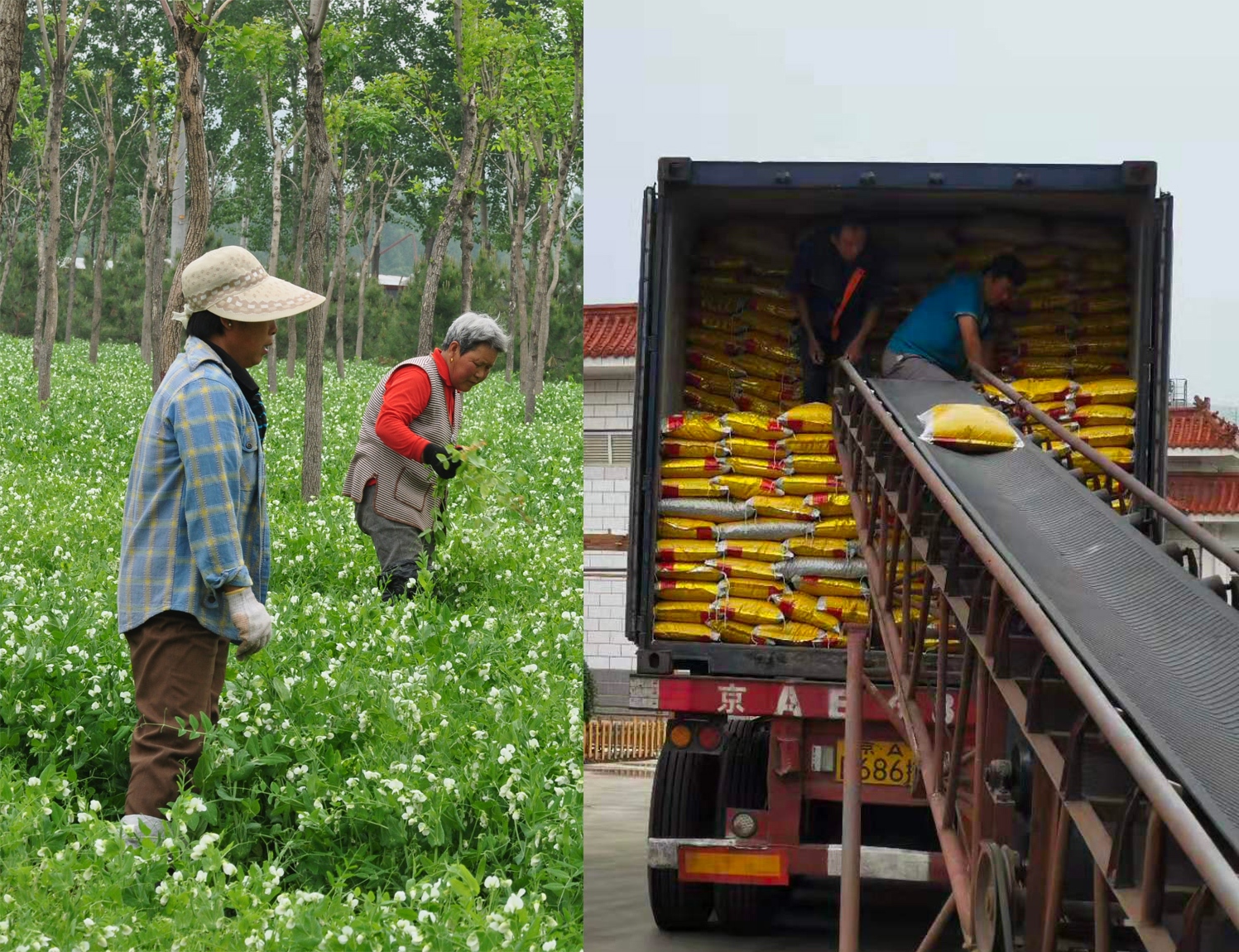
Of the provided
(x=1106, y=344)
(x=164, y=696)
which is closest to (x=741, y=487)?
(x=1106, y=344)

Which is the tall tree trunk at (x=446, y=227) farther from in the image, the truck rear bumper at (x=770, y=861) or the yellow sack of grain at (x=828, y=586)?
the truck rear bumper at (x=770, y=861)

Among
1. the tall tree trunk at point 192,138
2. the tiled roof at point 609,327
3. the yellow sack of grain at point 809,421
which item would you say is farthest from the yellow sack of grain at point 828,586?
the tall tree trunk at point 192,138

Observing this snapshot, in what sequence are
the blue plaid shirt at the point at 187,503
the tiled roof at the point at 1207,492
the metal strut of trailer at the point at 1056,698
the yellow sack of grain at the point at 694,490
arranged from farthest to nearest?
1. the tiled roof at the point at 1207,492
2. the yellow sack of grain at the point at 694,490
3. the blue plaid shirt at the point at 187,503
4. the metal strut of trailer at the point at 1056,698

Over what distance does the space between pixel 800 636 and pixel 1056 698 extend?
2392 millimetres

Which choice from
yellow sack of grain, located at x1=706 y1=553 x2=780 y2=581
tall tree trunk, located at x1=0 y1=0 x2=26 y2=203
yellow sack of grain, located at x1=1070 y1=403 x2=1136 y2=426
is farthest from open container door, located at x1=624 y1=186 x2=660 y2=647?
tall tree trunk, located at x1=0 y1=0 x2=26 y2=203

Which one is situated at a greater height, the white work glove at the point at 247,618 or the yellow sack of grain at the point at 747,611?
the white work glove at the point at 247,618

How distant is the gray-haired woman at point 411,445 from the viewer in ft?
25.0

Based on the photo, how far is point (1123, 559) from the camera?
499cm

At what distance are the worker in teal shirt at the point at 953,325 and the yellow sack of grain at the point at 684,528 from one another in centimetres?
138

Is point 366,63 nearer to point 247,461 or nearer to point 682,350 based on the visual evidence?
point 682,350

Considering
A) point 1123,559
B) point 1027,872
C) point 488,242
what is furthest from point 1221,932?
point 488,242

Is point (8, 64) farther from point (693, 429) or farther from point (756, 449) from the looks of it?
point (756, 449)

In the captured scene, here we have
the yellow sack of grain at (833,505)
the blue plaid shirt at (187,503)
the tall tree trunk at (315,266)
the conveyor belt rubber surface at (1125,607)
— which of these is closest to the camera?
the conveyor belt rubber surface at (1125,607)

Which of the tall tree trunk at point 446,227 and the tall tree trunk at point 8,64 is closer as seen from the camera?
the tall tree trunk at point 8,64
